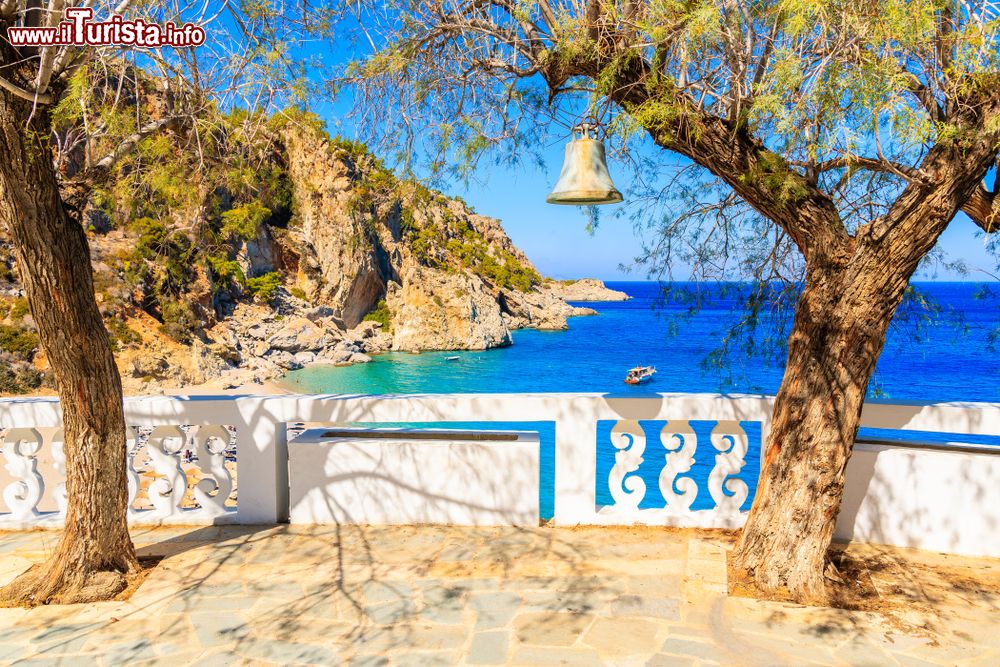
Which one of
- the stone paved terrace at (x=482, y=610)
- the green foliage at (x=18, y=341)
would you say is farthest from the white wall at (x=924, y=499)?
the green foliage at (x=18, y=341)

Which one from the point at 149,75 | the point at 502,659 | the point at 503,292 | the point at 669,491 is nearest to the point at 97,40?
the point at 149,75

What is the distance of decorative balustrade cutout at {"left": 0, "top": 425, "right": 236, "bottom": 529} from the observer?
4254mm

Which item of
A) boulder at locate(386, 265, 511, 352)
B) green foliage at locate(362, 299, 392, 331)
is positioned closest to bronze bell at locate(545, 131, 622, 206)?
boulder at locate(386, 265, 511, 352)

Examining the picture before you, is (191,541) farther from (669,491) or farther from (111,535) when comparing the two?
(669,491)

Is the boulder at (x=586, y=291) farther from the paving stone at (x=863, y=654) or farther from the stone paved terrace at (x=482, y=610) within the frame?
the paving stone at (x=863, y=654)

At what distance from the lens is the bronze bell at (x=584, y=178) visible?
3.22m

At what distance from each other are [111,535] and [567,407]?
109 inches

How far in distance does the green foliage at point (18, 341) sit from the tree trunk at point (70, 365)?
29.3 metres

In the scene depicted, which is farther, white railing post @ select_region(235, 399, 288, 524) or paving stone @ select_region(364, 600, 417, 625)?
white railing post @ select_region(235, 399, 288, 524)

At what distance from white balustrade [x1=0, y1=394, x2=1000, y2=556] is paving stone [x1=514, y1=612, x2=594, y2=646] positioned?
3.44ft

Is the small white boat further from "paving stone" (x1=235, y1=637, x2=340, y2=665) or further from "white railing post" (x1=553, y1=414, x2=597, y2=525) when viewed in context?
"paving stone" (x1=235, y1=637, x2=340, y2=665)

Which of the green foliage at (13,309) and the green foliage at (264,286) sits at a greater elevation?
the green foliage at (264,286)

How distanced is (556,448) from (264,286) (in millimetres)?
39665

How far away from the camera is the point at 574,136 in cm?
343
